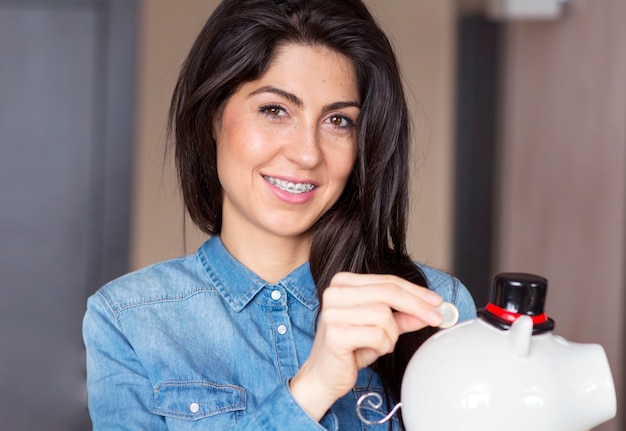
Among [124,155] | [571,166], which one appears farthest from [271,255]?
[124,155]

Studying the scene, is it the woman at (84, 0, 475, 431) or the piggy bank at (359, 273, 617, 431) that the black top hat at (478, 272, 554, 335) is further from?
the woman at (84, 0, 475, 431)

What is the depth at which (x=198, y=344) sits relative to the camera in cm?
129

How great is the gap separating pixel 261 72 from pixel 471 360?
0.60 meters

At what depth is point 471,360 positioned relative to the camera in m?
0.82

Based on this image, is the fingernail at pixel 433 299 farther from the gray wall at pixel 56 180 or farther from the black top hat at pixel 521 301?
the gray wall at pixel 56 180

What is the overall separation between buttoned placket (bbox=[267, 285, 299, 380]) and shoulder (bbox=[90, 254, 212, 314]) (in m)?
0.10

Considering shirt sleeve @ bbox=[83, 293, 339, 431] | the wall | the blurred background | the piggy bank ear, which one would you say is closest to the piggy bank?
the piggy bank ear

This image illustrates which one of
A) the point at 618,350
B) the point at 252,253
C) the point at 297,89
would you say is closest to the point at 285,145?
the point at 297,89

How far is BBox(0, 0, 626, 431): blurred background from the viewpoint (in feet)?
9.99

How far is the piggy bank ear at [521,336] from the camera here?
0.80m

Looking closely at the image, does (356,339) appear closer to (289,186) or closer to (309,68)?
(289,186)

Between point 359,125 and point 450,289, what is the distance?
294 mm

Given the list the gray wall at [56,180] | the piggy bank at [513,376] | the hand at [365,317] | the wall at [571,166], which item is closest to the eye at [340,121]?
the hand at [365,317]

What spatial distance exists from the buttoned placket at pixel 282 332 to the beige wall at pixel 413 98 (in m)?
1.72
